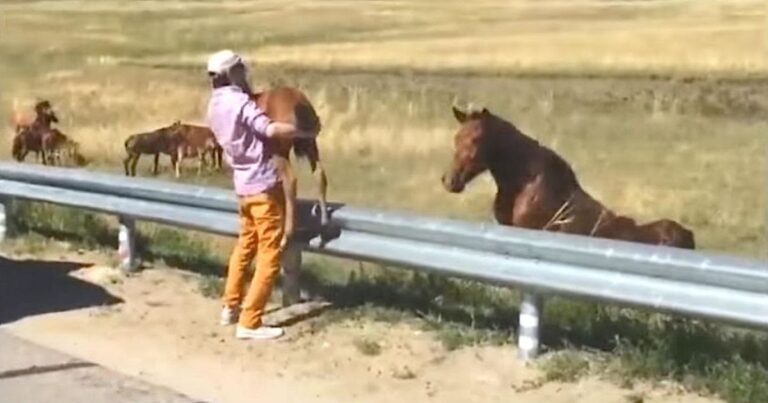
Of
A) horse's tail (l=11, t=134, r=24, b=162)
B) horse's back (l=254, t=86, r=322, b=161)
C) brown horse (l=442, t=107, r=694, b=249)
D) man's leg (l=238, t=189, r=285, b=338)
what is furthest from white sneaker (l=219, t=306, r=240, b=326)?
horse's tail (l=11, t=134, r=24, b=162)

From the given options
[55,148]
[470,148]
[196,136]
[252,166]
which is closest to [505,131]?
[470,148]

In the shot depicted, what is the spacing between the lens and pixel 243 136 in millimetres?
9453

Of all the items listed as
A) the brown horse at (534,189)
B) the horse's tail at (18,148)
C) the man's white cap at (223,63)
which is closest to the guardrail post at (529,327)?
the brown horse at (534,189)

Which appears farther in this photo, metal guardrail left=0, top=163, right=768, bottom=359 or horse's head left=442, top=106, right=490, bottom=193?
horse's head left=442, top=106, right=490, bottom=193

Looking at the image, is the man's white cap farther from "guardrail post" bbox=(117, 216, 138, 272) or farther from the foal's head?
the foal's head

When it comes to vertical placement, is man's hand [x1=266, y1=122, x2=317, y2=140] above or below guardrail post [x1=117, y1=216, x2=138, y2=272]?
above

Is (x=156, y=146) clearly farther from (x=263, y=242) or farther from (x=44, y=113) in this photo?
(x=263, y=242)

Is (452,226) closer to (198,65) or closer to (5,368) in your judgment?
(5,368)

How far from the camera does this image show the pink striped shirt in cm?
938

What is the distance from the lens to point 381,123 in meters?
25.1

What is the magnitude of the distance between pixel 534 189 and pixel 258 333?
170cm

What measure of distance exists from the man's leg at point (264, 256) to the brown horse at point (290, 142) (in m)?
0.07

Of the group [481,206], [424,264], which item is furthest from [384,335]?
[481,206]

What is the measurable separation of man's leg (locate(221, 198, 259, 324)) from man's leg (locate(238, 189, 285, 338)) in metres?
0.16
